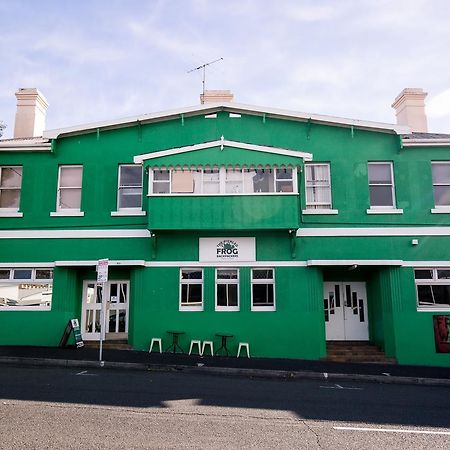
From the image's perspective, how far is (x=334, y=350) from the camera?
51.9 ft

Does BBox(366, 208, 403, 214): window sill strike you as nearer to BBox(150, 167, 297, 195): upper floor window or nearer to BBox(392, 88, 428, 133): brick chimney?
BBox(150, 167, 297, 195): upper floor window

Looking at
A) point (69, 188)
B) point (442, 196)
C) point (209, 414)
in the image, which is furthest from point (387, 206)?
point (209, 414)

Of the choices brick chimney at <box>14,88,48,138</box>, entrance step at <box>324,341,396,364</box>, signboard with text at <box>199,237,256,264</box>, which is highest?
brick chimney at <box>14,88,48,138</box>

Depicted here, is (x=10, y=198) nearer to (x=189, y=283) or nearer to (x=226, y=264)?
(x=189, y=283)

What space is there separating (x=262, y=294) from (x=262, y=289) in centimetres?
17

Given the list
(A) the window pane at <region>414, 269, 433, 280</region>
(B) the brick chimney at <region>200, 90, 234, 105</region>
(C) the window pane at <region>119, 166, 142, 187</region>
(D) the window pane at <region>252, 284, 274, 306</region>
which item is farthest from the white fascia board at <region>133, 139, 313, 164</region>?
(A) the window pane at <region>414, 269, 433, 280</region>

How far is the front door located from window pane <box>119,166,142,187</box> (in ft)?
25.4

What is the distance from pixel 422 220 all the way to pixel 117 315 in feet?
36.2

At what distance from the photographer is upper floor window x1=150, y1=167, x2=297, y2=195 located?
16.0 meters

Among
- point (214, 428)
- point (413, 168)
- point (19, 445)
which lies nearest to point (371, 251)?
point (413, 168)

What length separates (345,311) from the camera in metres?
17.0

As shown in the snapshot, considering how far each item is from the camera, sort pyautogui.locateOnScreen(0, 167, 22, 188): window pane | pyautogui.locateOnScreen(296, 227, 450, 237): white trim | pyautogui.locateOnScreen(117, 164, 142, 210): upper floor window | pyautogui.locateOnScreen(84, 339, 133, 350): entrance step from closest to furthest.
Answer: pyautogui.locateOnScreen(84, 339, 133, 350): entrance step
pyautogui.locateOnScreen(296, 227, 450, 237): white trim
pyautogui.locateOnScreen(117, 164, 142, 210): upper floor window
pyautogui.locateOnScreen(0, 167, 22, 188): window pane

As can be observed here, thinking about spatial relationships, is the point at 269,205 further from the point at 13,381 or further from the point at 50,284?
the point at 13,381

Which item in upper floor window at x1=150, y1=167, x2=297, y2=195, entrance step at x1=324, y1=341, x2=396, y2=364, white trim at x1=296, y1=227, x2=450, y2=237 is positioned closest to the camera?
entrance step at x1=324, y1=341, x2=396, y2=364
